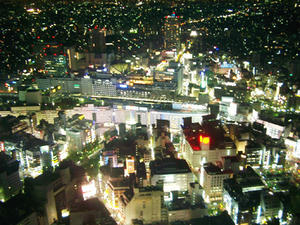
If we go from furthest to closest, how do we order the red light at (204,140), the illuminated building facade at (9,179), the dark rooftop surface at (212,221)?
1. the red light at (204,140)
2. the illuminated building facade at (9,179)
3. the dark rooftop surface at (212,221)

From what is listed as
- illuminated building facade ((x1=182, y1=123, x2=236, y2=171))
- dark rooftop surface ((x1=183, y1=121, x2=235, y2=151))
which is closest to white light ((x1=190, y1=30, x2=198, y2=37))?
dark rooftop surface ((x1=183, y1=121, x2=235, y2=151))

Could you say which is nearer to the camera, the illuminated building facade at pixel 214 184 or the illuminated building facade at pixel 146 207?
the illuminated building facade at pixel 146 207

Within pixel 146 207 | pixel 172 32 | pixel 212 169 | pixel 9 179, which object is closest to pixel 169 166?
pixel 212 169

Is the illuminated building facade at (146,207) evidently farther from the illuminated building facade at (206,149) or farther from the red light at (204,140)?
the red light at (204,140)

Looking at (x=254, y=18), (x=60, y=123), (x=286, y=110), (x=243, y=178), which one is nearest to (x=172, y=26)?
(x=254, y=18)

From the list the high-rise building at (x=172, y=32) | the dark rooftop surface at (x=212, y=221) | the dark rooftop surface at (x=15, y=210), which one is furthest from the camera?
the high-rise building at (x=172, y=32)

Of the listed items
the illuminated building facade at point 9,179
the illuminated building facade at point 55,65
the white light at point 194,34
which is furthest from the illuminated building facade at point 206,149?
the white light at point 194,34

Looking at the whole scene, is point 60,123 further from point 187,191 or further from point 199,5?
point 199,5

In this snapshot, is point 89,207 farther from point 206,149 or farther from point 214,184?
point 206,149

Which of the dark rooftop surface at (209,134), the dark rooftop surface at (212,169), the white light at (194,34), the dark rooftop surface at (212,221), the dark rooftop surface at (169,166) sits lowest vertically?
the dark rooftop surface at (212,221)

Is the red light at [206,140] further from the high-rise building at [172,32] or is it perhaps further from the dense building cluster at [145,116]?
the high-rise building at [172,32]

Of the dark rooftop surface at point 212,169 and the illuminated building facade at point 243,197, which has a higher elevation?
the dark rooftop surface at point 212,169
